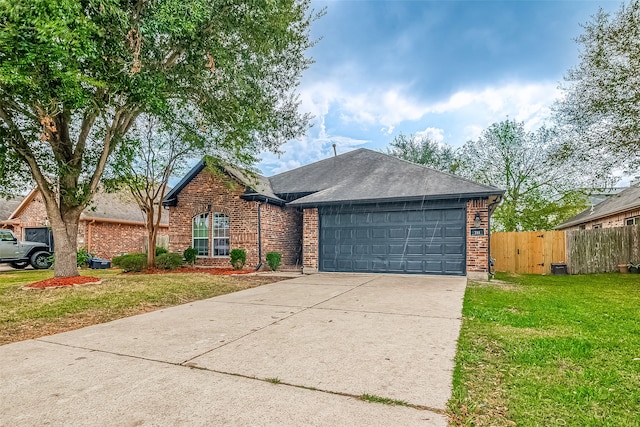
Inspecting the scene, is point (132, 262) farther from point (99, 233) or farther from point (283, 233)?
point (99, 233)

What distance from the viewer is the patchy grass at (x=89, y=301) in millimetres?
5156

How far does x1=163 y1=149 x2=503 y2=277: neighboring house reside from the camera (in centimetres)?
1059

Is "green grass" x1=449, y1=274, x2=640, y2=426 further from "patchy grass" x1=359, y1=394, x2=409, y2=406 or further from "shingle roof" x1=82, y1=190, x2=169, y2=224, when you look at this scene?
"shingle roof" x1=82, y1=190, x2=169, y2=224

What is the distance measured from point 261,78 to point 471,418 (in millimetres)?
9650

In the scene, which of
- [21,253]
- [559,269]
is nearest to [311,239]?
[559,269]

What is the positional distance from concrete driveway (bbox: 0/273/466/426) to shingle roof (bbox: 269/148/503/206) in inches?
222

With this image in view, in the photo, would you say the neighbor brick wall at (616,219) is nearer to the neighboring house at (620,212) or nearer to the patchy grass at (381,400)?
the neighboring house at (620,212)

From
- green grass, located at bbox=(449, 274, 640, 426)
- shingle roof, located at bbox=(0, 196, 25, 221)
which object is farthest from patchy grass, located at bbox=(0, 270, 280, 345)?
shingle roof, located at bbox=(0, 196, 25, 221)

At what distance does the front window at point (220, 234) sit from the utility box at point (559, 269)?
485 inches

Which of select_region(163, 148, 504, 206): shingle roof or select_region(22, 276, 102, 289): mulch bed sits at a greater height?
select_region(163, 148, 504, 206): shingle roof

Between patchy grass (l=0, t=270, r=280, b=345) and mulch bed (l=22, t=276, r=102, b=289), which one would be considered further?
mulch bed (l=22, t=276, r=102, b=289)

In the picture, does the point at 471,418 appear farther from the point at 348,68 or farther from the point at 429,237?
the point at 348,68

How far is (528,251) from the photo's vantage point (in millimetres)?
13727

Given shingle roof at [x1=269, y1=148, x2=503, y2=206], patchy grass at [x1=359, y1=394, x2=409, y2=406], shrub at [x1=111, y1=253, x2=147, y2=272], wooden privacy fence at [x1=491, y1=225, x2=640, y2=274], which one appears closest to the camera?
patchy grass at [x1=359, y1=394, x2=409, y2=406]
